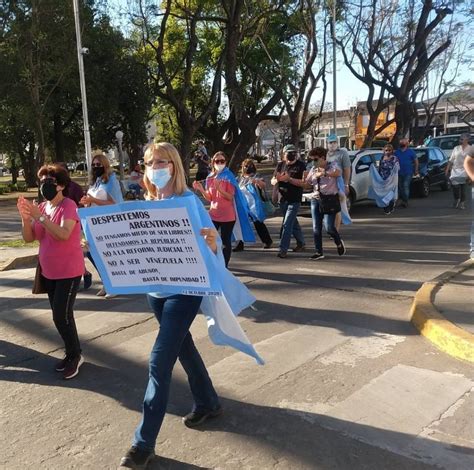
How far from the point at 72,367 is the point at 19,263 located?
19.8 ft

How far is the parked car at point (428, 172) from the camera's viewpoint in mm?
18484

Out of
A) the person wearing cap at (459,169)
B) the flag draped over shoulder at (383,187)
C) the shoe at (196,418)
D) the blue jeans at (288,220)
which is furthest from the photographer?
the flag draped over shoulder at (383,187)

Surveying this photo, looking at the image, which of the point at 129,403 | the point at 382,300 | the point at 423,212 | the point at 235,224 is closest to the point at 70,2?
the point at 423,212

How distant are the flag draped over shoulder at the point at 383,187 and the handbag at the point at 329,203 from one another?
652 centimetres

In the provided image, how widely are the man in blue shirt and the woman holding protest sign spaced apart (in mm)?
12977

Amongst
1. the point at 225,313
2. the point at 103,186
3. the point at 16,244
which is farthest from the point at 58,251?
the point at 16,244

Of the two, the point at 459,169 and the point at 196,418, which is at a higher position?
the point at 459,169

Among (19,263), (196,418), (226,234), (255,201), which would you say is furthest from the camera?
(255,201)

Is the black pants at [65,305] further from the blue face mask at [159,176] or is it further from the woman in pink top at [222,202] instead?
the woman in pink top at [222,202]

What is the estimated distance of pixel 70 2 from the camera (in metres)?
22.1

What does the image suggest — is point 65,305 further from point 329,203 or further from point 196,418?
point 329,203

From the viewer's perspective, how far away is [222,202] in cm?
750

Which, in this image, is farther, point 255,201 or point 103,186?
point 255,201

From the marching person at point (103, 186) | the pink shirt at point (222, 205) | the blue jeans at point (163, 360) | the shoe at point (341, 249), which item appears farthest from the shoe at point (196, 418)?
the shoe at point (341, 249)
